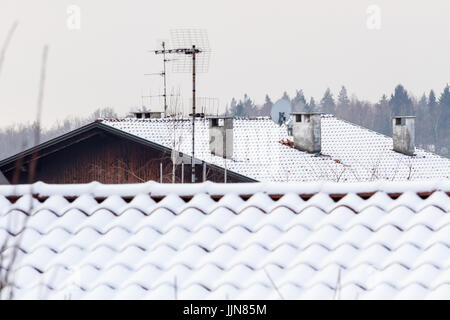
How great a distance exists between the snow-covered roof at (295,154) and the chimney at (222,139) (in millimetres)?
266

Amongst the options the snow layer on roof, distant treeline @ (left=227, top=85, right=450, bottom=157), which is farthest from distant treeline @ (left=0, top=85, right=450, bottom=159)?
the snow layer on roof

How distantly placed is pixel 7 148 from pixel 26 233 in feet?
329

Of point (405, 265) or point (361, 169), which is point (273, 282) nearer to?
point (405, 265)

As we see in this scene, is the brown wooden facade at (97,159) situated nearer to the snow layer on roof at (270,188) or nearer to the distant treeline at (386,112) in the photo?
the snow layer on roof at (270,188)


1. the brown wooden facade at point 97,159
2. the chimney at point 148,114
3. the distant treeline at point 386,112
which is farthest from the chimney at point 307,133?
the distant treeline at point 386,112

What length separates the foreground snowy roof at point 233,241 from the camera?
521 centimetres

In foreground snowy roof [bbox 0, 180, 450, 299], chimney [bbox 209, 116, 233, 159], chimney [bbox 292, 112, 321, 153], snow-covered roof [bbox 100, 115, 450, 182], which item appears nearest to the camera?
foreground snowy roof [bbox 0, 180, 450, 299]

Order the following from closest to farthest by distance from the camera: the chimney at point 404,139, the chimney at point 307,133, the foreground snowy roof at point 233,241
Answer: the foreground snowy roof at point 233,241 → the chimney at point 307,133 → the chimney at point 404,139

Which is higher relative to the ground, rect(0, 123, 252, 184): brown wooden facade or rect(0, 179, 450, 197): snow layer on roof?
rect(0, 179, 450, 197): snow layer on roof

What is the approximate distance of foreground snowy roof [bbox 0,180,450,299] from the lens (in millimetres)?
5211

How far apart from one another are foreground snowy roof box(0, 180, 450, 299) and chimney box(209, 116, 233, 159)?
2115 centimetres

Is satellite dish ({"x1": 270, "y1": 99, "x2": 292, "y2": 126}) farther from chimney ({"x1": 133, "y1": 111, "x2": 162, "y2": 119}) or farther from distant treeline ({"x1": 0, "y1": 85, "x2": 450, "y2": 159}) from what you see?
distant treeline ({"x1": 0, "y1": 85, "x2": 450, "y2": 159})

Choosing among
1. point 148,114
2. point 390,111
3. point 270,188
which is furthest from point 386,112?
point 270,188
